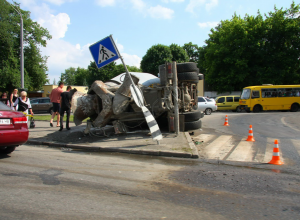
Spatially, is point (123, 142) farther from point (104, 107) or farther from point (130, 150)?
point (104, 107)

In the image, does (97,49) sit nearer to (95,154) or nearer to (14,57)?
(95,154)

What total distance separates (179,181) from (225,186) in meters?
0.77

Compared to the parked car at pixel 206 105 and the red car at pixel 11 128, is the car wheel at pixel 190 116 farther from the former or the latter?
the parked car at pixel 206 105

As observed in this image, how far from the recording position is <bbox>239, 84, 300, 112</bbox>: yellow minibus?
25.2m

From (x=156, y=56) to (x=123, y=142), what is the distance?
126ft

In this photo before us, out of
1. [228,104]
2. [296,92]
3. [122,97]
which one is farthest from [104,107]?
[296,92]

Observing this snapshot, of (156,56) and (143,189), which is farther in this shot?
(156,56)

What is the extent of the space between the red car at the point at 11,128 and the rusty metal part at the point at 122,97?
2965mm

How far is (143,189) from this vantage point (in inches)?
153

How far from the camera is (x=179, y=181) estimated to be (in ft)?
14.2

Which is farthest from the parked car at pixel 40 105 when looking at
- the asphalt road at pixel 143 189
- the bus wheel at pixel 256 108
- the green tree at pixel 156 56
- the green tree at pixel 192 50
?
the green tree at pixel 192 50

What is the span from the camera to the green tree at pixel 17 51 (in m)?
32.2

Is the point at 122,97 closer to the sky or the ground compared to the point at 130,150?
closer to the sky

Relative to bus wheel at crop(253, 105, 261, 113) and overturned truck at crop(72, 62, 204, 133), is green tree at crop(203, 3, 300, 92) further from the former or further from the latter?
overturned truck at crop(72, 62, 204, 133)
